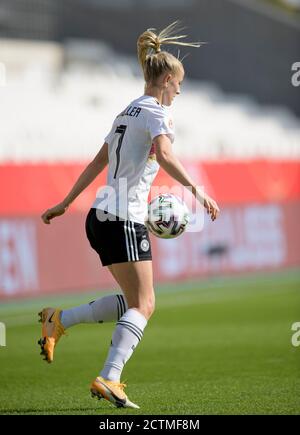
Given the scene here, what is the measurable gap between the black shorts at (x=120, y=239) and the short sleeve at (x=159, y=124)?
62cm

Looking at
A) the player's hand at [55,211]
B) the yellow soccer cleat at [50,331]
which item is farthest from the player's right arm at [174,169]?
the yellow soccer cleat at [50,331]

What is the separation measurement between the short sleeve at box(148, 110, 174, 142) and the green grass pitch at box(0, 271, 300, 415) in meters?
1.82

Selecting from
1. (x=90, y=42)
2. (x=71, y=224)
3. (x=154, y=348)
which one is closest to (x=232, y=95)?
(x=90, y=42)

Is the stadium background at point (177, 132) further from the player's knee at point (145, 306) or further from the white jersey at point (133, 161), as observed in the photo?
the white jersey at point (133, 161)

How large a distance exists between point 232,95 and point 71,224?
72.1ft

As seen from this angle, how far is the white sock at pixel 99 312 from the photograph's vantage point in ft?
23.6

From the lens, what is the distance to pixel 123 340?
6746 millimetres

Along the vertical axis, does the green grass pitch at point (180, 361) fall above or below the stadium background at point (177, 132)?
below

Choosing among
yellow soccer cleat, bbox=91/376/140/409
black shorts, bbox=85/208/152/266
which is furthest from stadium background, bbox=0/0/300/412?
black shorts, bbox=85/208/152/266

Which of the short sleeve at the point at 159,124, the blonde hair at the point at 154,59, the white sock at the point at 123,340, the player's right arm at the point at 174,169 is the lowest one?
the white sock at the point at 123,340

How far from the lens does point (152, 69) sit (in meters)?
6.89

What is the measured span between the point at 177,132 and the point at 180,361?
22484 mm

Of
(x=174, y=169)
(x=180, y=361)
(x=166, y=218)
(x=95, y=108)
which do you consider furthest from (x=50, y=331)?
(x=95, y=108)

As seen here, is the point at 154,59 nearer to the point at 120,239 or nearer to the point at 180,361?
the point at 120,239
